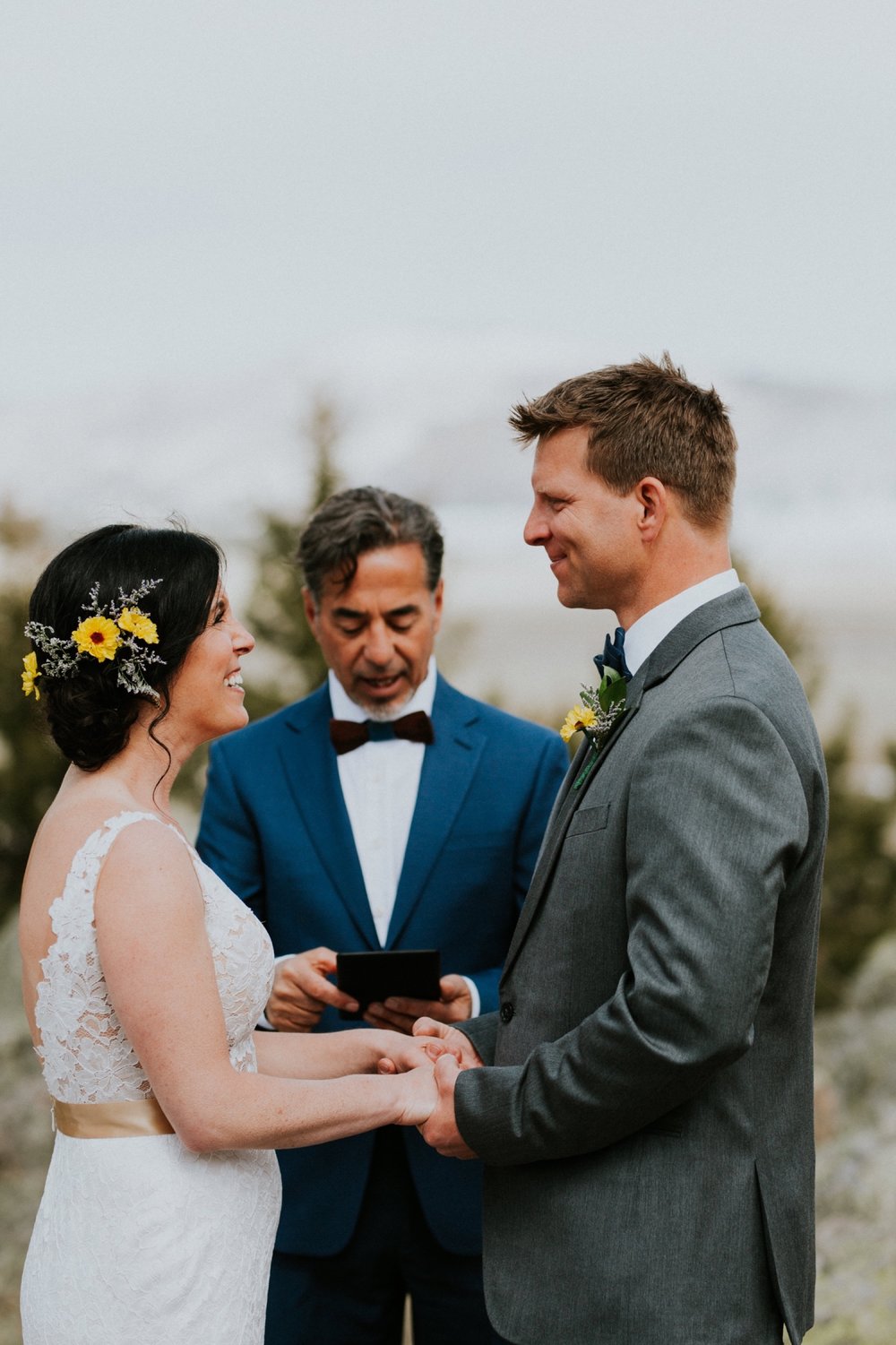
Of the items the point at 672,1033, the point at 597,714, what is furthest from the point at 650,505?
the point at 672,1033

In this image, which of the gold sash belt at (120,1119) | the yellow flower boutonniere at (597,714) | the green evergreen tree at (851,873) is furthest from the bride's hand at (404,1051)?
the green evergreen tree at (851,873)

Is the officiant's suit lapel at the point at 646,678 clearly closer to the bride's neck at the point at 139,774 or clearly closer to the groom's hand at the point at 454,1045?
the groom's hand at the point at 454,1045

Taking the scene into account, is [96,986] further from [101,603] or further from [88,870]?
[101,603]

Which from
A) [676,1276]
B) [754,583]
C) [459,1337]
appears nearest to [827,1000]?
[754,583]

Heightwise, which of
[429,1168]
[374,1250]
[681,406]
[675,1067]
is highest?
[681,406]

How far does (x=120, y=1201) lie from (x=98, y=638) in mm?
1017

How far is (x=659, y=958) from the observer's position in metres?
2.15

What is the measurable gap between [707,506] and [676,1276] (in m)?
1.35

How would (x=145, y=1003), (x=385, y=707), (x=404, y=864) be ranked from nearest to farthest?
1. (x=145, y=1003)
2. (x=404, y=864)
3. (x=385, y=707)

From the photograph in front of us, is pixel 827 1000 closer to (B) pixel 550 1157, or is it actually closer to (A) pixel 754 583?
(A) pixel 754 583

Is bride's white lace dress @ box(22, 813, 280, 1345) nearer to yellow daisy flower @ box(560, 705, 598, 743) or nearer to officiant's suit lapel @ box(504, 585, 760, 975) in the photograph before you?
officiant's suit lapel @ box(504, 585, 760, 975)

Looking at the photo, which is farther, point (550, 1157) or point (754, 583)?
point (754, 583)

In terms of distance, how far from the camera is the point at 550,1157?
2.38m

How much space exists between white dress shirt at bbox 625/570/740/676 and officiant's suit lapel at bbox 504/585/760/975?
3 cm
